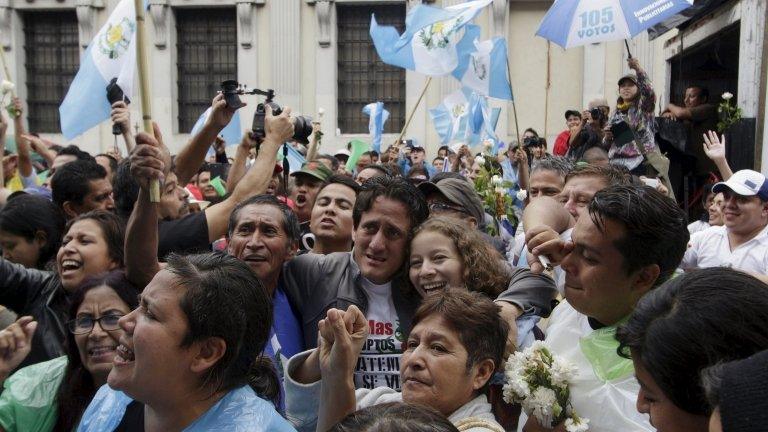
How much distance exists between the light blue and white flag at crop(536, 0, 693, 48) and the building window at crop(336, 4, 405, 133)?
45.0 feet

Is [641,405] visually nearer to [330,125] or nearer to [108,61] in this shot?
[108,61]

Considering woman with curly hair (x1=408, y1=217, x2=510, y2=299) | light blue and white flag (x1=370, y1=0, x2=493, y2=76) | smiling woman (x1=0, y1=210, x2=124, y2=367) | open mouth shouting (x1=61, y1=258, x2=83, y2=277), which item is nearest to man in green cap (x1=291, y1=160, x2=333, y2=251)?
smiling woman (x1=0, y1=210, x2=124, y2=367)

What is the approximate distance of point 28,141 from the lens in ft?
22.3

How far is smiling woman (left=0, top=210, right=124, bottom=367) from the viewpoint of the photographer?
3.20 metres

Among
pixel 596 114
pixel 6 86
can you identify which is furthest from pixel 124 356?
pixel 596 114

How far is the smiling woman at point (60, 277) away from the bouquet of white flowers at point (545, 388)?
180cm

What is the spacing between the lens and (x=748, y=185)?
507 cm

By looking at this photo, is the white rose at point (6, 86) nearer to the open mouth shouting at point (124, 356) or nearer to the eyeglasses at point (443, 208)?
the eyeglasses at point (443, 208)

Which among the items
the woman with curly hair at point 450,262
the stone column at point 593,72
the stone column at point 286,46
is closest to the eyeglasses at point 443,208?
the woman with curly hair at point 450,262

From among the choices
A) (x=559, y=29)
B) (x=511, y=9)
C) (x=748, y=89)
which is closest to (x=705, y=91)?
(x=748, y=89)

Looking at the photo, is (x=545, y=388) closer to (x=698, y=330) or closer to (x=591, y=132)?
(x=698, y=330)

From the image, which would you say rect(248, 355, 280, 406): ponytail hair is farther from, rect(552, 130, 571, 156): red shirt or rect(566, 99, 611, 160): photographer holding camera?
rect(552, 130, 571, 156): red shirt

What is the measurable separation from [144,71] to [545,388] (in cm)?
180

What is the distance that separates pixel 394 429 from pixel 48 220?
2.82 meters
